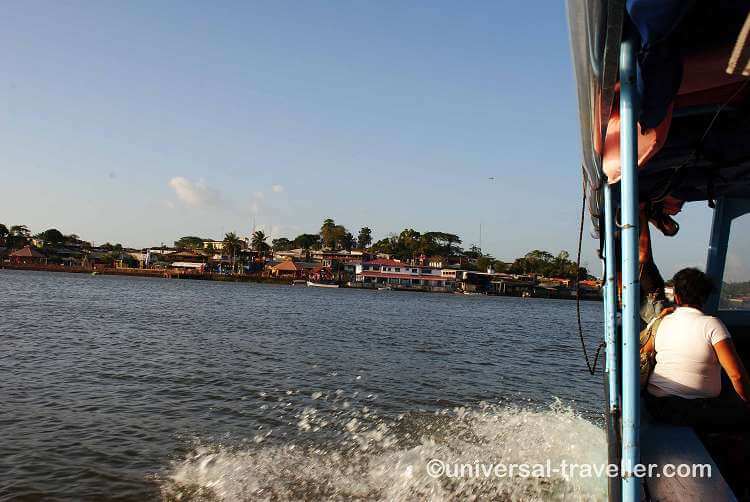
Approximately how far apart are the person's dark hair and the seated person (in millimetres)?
97

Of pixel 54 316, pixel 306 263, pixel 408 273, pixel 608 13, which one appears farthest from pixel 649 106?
pixel 306 263

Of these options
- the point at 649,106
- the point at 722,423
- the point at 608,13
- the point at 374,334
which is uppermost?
the point at 608,13

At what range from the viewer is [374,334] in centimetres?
2392

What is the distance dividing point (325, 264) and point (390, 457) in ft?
354

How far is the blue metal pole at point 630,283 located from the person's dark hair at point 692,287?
123 centimetres

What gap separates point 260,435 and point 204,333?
14.1m

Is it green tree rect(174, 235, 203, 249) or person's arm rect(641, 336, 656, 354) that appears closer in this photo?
person's arm rect(641, 336, 656, 354)

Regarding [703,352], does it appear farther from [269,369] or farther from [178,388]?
[269,369]

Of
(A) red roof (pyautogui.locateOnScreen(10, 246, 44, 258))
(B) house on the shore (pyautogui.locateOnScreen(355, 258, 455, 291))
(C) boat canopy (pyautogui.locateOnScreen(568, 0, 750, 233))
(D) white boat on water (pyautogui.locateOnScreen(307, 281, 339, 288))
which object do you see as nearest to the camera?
(C) boat canopy (pyautogui.locateOnScreen(568, 0, 750, 233))

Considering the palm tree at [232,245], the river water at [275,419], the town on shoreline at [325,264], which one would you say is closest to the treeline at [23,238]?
the town on shoreline at [325,264]

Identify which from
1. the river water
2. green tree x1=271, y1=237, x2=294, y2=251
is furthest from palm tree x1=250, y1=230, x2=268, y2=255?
the river water

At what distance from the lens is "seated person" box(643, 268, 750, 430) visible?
318 cm

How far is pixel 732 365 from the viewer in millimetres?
3135

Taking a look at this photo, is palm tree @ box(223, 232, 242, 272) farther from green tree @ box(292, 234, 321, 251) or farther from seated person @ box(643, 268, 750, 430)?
seated person @ box(643, 268, 750, 430)
